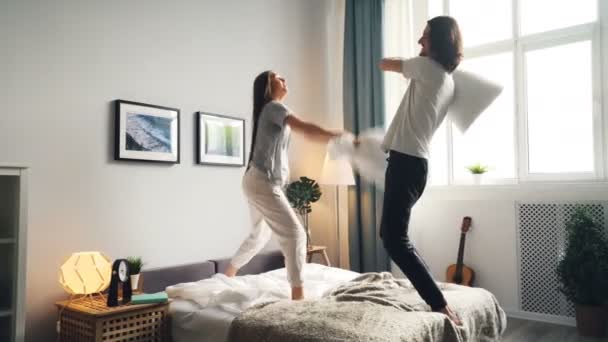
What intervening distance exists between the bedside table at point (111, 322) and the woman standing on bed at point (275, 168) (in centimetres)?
66

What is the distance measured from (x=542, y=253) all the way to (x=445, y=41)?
2060 millimetres

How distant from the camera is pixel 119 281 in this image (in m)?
2.27

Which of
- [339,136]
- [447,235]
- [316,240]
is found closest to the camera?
[339,136]

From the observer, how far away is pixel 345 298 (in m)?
2.19

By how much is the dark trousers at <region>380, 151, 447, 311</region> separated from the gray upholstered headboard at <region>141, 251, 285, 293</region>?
4.56ft

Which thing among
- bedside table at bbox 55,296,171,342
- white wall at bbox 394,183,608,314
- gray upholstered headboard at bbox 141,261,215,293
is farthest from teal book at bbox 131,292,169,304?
white wall at bbox 394,183,608,314

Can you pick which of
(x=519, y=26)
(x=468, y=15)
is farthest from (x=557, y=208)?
(x=468, y=15)

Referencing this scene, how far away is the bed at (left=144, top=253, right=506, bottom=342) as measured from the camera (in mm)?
1790

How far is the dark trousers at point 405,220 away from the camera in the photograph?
2053mm

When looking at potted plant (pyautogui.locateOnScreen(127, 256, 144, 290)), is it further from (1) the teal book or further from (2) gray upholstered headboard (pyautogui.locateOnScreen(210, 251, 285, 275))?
(2) gray upholstered headboard (pyautogui.locateOnScreen(210, 251, 285, 275))

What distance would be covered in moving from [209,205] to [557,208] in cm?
247

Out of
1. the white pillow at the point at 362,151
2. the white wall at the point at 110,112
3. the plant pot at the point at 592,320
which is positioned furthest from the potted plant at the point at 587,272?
the white wall at the point at 110,112

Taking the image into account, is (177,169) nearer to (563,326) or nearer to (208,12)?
(208,12)

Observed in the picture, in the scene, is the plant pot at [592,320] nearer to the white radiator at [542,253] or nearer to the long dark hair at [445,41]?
the white radiator at [542,253]
